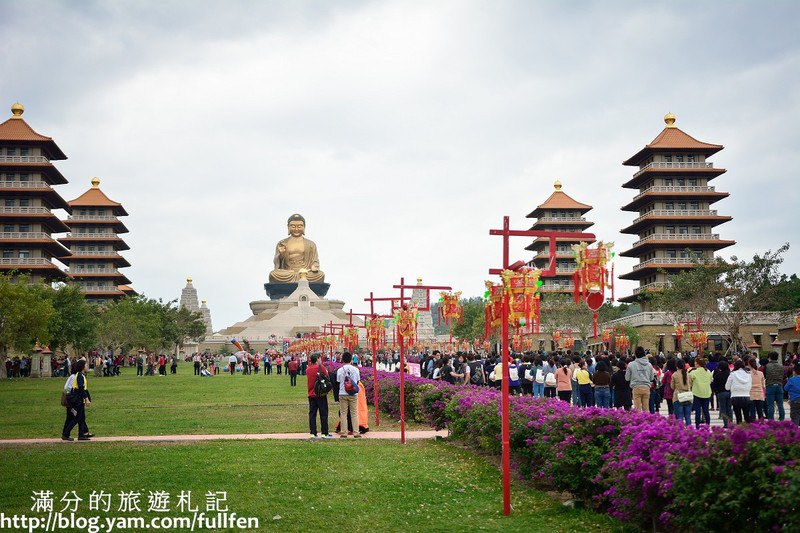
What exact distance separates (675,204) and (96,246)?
5567 cm

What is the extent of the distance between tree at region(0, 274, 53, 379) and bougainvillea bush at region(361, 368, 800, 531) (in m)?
34.3

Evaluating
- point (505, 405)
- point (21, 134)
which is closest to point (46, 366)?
point (21, 134)

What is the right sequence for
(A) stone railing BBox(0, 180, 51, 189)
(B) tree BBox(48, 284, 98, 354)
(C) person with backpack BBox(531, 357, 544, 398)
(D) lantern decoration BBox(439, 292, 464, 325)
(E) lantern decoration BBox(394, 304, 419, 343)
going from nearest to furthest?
(E) lantern decoration BBox(394, 304, 419, 343)
(D) lantern decoration BBox(439, 292, 464, 325)
(C) person with backpack BBox(531, 357, 544, 398)
(B) tree BBox(48, 284, 98, 354)
(A) stone railing BBox(0, 180, 51, 189)

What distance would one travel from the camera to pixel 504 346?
9195 mm

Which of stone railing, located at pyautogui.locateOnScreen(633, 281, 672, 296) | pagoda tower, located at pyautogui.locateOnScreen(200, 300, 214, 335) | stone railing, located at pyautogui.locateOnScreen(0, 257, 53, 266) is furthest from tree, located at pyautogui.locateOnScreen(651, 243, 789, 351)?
pagoda tower, located at pyautogui.locateOnScreen(200, 300, 214, 335)

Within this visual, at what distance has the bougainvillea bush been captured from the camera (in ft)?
20.8

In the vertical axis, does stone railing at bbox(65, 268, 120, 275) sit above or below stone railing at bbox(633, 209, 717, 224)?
below

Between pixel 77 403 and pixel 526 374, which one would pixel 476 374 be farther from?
pixel 77 403

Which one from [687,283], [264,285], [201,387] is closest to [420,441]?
[201,387]

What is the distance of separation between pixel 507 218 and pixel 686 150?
6266 cm

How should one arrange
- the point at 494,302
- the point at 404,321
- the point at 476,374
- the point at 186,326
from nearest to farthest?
the point at 494,302 → the point at 404,321 → the point at 476,374 → the point at 186,326

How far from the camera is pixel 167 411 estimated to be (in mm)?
23312

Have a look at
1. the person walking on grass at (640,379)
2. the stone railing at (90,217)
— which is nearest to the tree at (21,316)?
the person walking on grass at (640,379)

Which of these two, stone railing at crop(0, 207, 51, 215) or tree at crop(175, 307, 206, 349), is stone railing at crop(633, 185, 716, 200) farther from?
stone railing at crop(0, 207, 51, 215)
